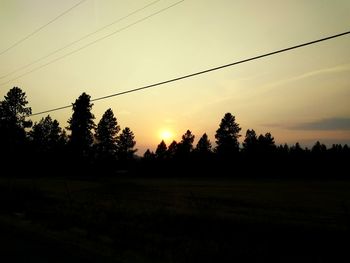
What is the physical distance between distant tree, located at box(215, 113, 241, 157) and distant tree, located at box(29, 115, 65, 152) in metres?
43.5

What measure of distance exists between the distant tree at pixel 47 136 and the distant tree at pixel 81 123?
837 cm

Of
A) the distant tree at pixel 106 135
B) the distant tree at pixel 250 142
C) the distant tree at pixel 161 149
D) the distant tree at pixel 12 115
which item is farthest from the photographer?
the distant tree at pixel 161 149

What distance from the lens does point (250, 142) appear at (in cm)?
12481

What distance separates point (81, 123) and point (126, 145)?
29829 mm

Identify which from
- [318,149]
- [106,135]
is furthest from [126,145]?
[318,149]

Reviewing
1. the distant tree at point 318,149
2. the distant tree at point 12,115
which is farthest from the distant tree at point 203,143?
the distant tree at point 12,115

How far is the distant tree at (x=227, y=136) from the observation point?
113 m

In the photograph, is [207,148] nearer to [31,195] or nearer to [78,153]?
[78,153]

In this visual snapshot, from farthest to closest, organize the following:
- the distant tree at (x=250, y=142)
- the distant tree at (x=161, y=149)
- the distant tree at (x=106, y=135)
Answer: the distant tree at (x=161, y=149) → the distant tree at (x=250, y=142) → the distant tree at (x=106, y=135)

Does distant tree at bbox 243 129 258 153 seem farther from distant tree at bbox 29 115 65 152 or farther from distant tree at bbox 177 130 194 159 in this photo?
distant tree at bbox 29 115 65 152

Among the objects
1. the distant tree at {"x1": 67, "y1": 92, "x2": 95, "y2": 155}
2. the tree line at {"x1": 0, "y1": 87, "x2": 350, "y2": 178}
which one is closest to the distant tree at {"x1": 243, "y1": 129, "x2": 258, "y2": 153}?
the tree line at {"x1": 0, "y1": 87, "x2": 350, "y2": 178}

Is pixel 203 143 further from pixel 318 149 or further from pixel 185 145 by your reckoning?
pixel 318 149

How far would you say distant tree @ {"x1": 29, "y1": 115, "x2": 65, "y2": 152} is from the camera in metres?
99.6

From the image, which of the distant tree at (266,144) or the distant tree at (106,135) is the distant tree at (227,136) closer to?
the distant tree at (266,144)
